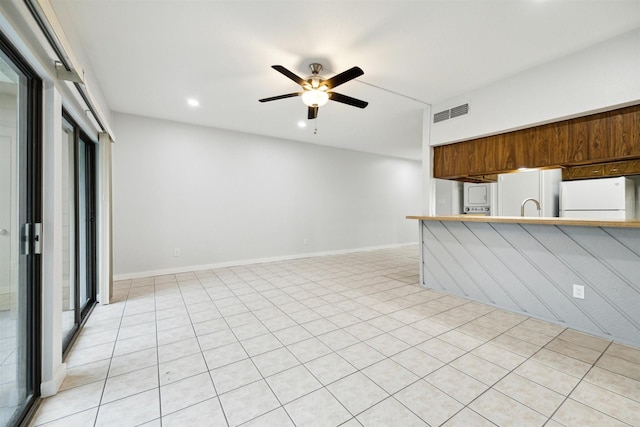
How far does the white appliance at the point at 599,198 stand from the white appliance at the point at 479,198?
141 centimetres

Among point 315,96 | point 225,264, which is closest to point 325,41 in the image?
point 315,96

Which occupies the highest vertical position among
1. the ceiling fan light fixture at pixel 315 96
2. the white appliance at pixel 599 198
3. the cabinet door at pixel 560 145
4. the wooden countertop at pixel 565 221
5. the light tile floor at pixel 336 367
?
the ceiling fan light fixture at pixel 315 96

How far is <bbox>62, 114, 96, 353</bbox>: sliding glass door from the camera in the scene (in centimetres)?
243

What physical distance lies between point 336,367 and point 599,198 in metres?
3.59

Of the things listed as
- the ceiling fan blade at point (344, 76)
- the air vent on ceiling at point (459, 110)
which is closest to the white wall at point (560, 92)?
the air vent on ceiling at point (459, 110)

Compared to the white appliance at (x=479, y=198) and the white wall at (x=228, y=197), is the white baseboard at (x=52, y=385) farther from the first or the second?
the white appliance at (x=479, y=198)

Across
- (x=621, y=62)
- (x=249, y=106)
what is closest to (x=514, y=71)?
(x=621, y=62)

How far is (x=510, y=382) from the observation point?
5.54ft

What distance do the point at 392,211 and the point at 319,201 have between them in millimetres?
2602

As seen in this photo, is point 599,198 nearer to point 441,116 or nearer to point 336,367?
point 441,116

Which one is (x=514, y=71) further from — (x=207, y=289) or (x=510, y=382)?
(x=207, y=289)

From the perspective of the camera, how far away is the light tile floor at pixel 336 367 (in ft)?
4.70

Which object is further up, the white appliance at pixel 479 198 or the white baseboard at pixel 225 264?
the white appliance at pixel 479 198

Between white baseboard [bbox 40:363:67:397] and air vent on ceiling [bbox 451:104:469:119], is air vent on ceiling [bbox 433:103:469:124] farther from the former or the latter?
white baseboard [bbox 40:363:67:397]
